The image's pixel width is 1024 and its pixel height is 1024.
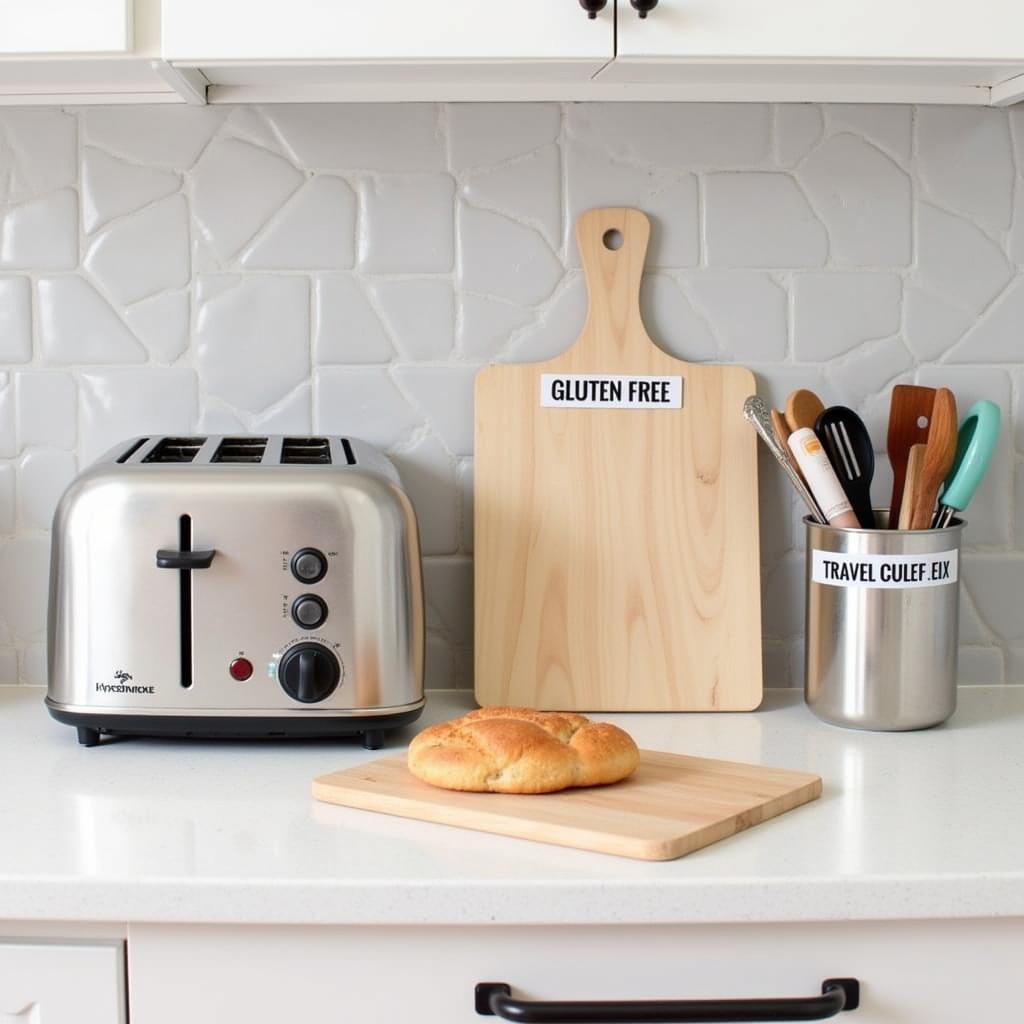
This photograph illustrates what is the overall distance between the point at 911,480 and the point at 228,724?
65 centimetres

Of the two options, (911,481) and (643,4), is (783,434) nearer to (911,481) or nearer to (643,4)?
(911,481)

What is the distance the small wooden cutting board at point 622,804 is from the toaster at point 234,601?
10cm

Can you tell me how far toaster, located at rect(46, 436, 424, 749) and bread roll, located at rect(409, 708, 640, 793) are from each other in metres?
0.14

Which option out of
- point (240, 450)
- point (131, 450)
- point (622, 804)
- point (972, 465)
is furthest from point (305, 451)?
point (972, 465)

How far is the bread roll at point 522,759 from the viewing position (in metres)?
1.03

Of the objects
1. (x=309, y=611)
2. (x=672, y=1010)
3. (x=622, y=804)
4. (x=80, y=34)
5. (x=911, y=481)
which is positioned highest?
(x=80, y=34)

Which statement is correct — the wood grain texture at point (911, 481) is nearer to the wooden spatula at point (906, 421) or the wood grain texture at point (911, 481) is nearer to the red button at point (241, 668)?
the wooden spatula at point (906, 421)

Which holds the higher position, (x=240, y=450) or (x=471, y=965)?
(x=240, y=450)

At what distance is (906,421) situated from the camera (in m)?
1.40

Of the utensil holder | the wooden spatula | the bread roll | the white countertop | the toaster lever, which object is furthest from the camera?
the wooden spatula

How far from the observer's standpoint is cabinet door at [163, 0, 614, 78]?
112 centimetres

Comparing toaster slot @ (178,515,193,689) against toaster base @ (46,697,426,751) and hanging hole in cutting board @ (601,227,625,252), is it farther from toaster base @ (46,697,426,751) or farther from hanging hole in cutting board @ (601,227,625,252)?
hanging hole in cutting board @ (601,227,625,252)

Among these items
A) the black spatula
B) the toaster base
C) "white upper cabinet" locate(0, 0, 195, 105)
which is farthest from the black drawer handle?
"white upper cabinet" locate(0, 0, 195, 105)

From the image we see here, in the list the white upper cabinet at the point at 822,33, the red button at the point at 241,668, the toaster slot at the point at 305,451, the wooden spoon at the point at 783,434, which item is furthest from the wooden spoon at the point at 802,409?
the red button at the point at 241,668
